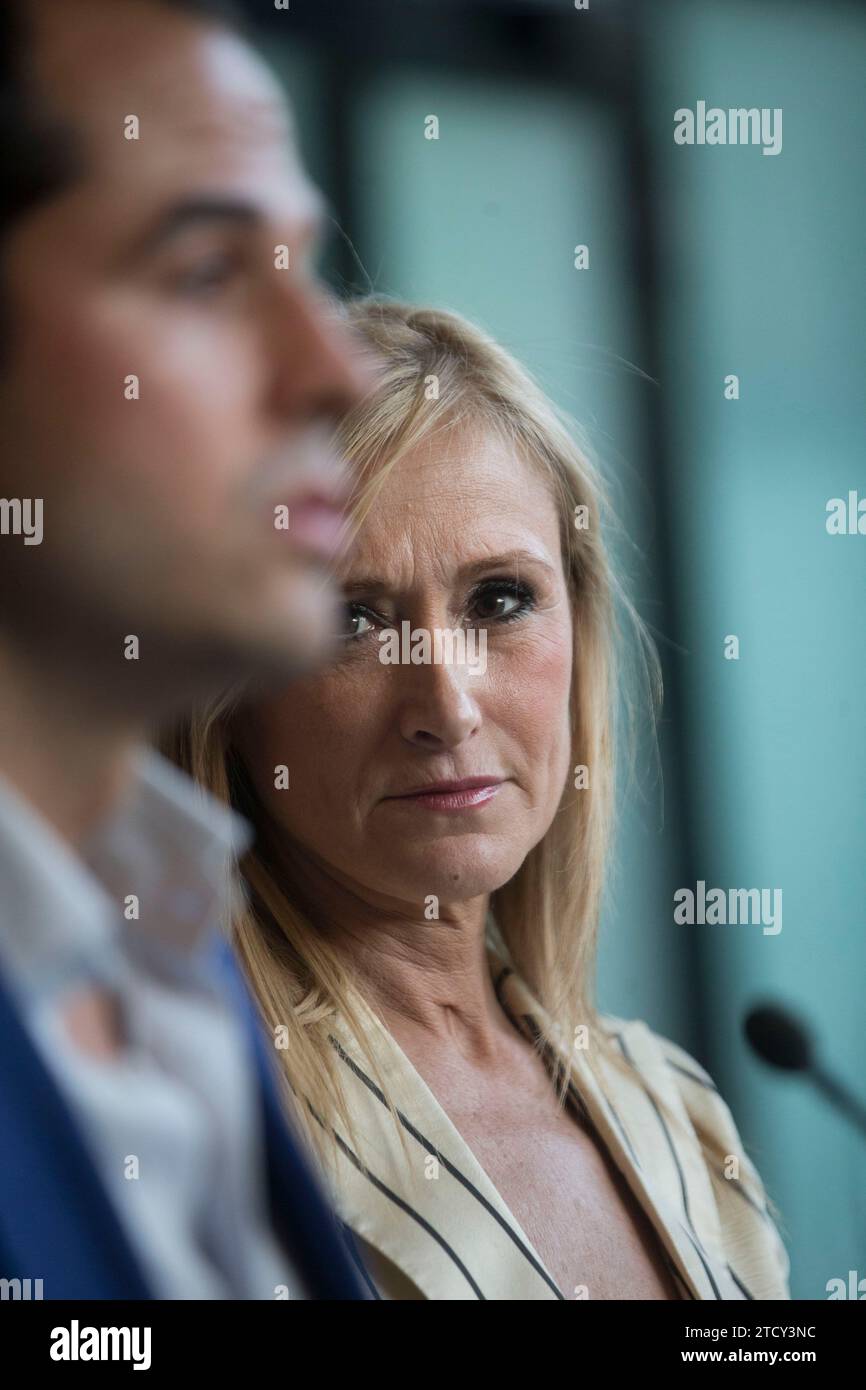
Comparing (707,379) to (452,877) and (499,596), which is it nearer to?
(499,596)

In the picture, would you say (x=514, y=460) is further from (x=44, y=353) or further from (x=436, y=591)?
(x=44, y=353)

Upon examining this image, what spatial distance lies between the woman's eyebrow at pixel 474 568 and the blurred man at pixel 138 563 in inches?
3.4

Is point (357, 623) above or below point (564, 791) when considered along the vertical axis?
above

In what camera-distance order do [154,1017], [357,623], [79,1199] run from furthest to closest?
[357,623]
[154,1017]
[79,1199]

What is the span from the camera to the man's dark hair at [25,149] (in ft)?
2.72

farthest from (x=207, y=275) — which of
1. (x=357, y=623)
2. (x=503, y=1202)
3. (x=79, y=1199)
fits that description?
(x=503, y=1202)

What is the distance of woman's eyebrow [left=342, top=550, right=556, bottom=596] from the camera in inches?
40.8

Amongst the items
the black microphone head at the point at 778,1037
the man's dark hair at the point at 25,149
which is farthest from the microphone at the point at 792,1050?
the man's dark hair at the point at 25,149

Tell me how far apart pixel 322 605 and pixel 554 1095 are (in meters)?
0.45

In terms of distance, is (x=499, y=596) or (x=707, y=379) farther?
(x=707, y=379)

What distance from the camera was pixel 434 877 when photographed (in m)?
1.07

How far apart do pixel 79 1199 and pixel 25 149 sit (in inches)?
24.5

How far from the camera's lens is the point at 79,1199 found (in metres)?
0.76
